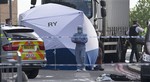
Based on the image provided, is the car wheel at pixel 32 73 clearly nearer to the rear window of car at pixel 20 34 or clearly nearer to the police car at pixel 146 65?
the rear window of car at pixel 20 34

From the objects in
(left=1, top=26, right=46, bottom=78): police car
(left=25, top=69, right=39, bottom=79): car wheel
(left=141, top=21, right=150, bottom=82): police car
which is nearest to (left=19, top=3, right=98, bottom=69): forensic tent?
(left=25, top=69, right=39, bottom=79): car wheel

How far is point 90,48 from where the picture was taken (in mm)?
17828

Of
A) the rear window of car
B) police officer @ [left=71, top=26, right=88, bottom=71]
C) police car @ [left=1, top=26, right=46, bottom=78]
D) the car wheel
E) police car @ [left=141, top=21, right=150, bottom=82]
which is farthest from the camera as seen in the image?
police officer @ [left=71, top=26, right=88, bottom=71]

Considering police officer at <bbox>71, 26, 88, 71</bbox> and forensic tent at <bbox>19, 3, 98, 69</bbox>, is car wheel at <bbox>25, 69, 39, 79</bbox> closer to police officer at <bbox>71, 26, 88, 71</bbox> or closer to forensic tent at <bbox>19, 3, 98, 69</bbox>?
police officer at <bbox>71, 26, 88, 71</bbox>

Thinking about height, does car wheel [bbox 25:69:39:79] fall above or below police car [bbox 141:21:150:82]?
below

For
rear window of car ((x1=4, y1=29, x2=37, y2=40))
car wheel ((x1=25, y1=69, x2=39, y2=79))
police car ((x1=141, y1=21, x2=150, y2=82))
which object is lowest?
car wheel ((x1=25, y1=69, x2=39, y2=79))

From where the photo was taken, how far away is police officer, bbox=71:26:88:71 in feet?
53.8

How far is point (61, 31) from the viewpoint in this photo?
18016 millimetres

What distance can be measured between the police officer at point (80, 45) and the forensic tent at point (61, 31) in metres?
1.04

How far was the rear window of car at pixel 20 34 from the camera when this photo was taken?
1386 cm

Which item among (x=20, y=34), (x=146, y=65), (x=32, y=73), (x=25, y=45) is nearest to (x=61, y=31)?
(x=32, y=73)

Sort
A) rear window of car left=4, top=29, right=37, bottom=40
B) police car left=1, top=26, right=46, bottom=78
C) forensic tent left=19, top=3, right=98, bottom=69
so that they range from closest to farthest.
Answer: police car left=1, top=26, right=46, bottom=78, rear window of car left=4, top=29, right=37, bottom=40, forensic tent left=19, top=3, right=98, bottom=69

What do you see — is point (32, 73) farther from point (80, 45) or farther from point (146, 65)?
point (146, 65)

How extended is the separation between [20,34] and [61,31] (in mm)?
4086
